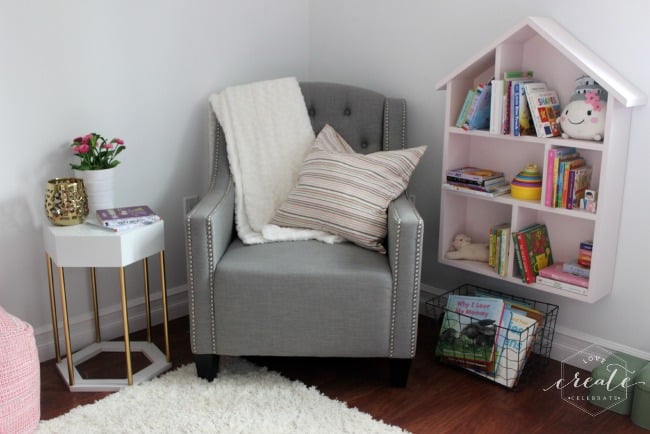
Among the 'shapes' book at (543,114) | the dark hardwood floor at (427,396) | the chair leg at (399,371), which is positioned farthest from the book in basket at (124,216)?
the 'shapes' book at (543,114)

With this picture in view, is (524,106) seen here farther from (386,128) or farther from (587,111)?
(386,128)

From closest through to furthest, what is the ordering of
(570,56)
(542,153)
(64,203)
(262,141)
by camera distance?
(570,56) < (64,203) < (542,153) < (262,141)

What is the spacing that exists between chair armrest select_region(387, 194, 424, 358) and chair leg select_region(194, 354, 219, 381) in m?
0.60

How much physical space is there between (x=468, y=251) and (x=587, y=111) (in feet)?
2.31

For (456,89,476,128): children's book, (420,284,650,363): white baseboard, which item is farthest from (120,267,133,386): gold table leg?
(420,284,650,363): white baseboard

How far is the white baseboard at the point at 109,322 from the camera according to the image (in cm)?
263

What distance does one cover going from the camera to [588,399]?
234cm

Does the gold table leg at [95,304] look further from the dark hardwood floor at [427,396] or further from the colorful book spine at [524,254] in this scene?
the colorful book spine at [524,254]

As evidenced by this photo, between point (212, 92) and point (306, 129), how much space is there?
0.44m

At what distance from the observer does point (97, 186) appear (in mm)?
2488

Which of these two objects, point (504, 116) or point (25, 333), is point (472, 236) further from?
point (25, 333)

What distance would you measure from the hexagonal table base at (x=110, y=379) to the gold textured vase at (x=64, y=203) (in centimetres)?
54

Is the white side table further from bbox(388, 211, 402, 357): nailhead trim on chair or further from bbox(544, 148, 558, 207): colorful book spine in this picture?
bbox(544, 148, 558, 207): colorful book spine

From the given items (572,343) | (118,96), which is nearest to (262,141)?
(118,96)
